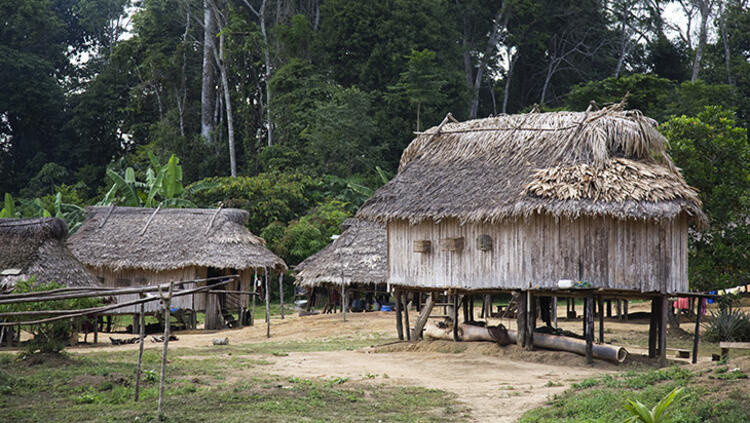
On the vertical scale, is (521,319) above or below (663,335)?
above

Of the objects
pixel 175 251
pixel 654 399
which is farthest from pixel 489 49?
pixel 654 399

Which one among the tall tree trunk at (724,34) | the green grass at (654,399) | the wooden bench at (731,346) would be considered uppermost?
the tall tree trunk at (724,34)

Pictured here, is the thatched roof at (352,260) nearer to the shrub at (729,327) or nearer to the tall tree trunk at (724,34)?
the shrub at (729,327)

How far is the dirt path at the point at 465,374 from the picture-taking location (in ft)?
41.7

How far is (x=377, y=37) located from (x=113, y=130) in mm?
17875

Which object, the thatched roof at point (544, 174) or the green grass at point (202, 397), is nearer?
the green grass at point (202, 397)

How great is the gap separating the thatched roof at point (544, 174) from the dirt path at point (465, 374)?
3.15 m

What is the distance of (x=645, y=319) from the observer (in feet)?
93.6

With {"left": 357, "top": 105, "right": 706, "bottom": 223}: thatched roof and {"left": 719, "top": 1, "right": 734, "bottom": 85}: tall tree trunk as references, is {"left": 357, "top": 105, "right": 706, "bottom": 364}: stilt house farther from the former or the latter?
{"left": 719, "top": 1, "right": 734, "bottom": 85}: tall tree trunk

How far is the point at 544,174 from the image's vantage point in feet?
58.1

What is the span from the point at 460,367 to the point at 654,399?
5.92 meters

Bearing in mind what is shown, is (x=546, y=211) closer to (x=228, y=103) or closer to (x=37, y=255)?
(x=37, y=255)

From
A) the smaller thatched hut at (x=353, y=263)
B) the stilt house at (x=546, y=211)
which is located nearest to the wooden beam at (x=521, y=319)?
the stilt house at (x=546, y=211)

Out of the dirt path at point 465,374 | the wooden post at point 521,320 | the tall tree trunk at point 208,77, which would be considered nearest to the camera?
the dirt path at point 465,374
